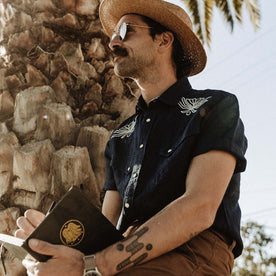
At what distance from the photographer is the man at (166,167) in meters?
1.95

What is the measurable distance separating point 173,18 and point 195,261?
1.90m

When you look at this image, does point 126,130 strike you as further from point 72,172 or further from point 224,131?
point 224,131

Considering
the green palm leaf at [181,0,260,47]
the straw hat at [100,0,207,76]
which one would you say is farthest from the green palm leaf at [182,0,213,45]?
the straw hat at [100,0,207,76]

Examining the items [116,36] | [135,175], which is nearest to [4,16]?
[116,36]

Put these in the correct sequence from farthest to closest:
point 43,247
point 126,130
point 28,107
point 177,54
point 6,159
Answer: point 28,107 < point 6,159 < point 177,54 < point 126,130 < point 43,247

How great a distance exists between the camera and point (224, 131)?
7.35ft

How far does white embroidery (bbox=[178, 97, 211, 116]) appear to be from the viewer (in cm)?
Answer: 251

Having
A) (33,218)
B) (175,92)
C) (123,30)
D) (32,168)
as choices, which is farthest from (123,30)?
(33,218)

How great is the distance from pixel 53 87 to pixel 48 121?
56cm

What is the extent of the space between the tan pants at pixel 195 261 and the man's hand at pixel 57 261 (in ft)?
0.73

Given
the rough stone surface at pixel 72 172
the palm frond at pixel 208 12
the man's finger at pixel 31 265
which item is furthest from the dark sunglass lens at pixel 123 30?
the palm frond at pixel 208 12

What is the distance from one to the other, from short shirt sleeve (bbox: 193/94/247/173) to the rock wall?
1.47 meters

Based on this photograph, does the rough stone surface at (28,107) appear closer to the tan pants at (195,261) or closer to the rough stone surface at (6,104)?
the rough stone surface at (6,104)

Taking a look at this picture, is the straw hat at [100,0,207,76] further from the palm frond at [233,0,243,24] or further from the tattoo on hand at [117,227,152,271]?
the palm frond at [233,0,243,24]
